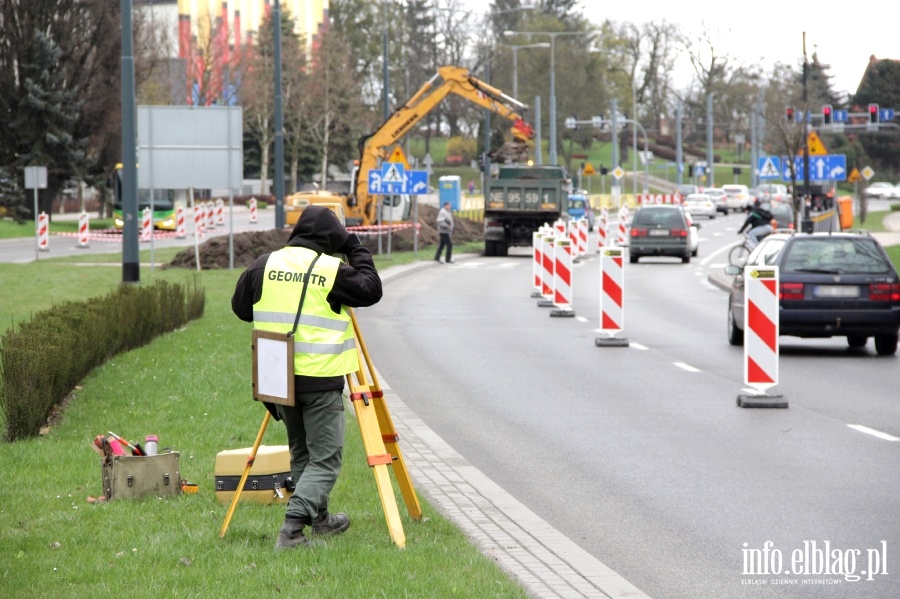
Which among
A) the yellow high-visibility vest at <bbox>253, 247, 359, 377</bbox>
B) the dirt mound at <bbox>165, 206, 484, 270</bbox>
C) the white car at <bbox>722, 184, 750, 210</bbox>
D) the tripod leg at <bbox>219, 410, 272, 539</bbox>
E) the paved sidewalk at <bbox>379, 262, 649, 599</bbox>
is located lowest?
the paved sidewalk at <bbox>379, 262, 649, 599</bbox>

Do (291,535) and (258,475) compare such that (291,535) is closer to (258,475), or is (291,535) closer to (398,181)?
(258,475)

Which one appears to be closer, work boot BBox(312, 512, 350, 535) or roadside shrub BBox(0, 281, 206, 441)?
work boot BBox(312, 512, 350, 535)

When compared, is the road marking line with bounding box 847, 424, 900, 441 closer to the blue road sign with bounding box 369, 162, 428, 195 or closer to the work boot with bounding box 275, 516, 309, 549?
the work boot with bounding box 275, 516, 309, 549

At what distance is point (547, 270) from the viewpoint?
27.2m

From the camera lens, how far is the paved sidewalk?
627 centimetres

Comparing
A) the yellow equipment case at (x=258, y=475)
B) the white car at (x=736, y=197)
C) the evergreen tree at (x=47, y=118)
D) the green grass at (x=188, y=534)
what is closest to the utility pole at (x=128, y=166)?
the green grass at (x=188, y=534)

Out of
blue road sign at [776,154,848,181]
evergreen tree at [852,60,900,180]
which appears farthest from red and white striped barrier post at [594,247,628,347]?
evergreen tree at [852,60,900,180]

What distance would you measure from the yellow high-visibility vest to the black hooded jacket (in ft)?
0.13

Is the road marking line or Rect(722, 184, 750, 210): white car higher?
Rect(722, 184, 750, 210): white car

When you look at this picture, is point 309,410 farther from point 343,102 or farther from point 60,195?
point 343,102

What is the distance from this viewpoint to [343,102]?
291 ft

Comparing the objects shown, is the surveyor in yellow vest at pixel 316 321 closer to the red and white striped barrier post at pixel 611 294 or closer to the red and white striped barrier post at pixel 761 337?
the red and white striped barrier post at pixel 761 337

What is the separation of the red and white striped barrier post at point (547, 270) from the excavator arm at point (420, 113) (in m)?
13.6
